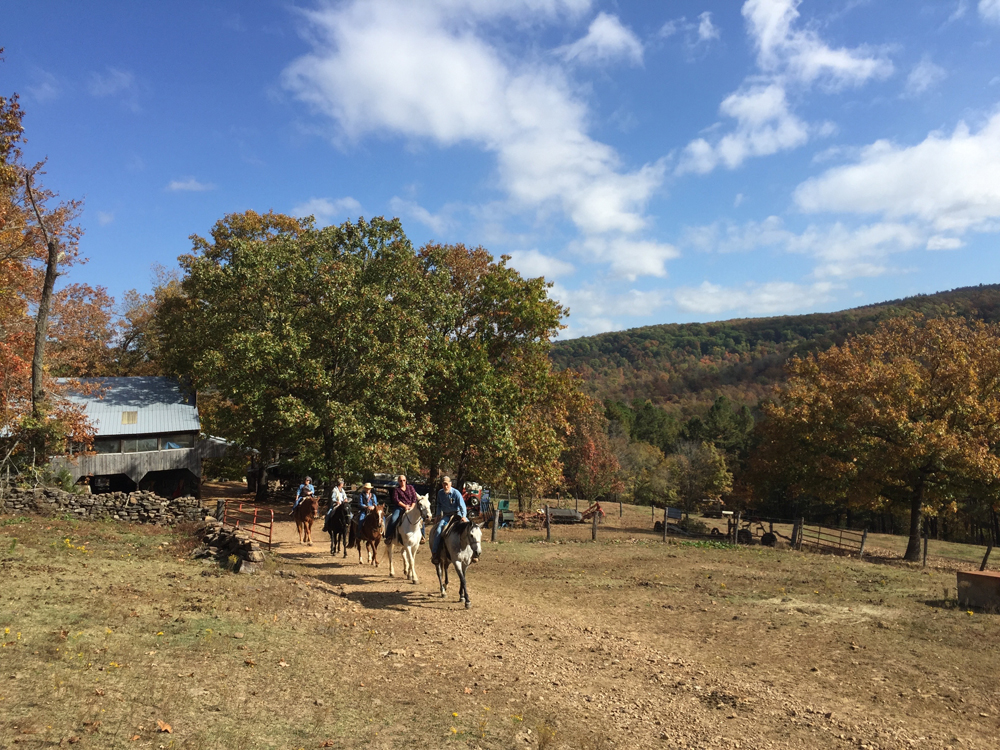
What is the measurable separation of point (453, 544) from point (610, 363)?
168312mm

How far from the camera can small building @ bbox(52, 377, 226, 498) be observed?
29.9 m

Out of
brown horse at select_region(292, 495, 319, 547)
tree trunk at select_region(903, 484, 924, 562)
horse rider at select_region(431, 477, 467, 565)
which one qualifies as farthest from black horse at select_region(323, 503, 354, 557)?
tree trunk at select_region(903, 484, 924, 562)

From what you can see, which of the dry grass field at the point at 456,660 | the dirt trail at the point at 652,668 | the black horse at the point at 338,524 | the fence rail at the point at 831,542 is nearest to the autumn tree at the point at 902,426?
the fence rail at the point at 831,542

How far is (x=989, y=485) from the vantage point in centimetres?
2636

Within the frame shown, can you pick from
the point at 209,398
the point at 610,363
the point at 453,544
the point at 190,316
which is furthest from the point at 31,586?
the point at 610,363

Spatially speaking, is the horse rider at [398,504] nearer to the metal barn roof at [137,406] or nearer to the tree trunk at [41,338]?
the tree trunk at [41,338]

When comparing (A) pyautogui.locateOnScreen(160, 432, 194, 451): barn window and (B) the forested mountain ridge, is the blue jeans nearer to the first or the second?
(A) pyautogui.locateOnScreen(160, 432, 194, 451): barn window

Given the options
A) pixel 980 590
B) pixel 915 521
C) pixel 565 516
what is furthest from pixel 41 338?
pixel 915 521

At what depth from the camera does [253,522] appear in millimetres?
24906

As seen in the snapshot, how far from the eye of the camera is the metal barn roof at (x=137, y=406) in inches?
1187

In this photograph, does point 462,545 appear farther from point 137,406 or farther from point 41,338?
point 137,406

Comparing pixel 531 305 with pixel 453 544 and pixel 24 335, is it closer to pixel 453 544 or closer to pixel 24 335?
pixel 453 544

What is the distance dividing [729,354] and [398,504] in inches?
7026

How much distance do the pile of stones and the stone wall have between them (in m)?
4.64
